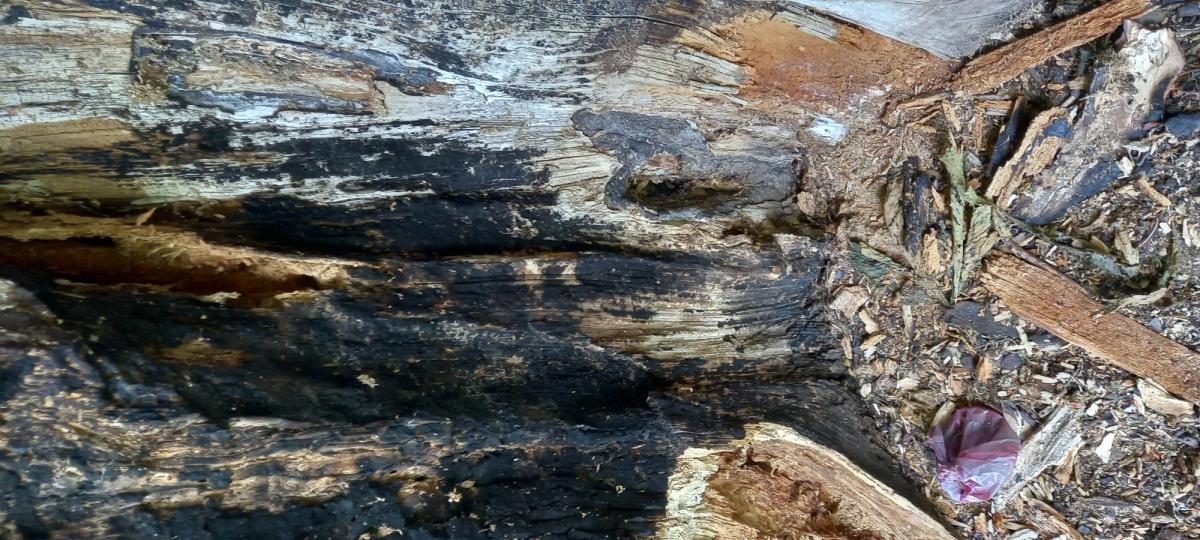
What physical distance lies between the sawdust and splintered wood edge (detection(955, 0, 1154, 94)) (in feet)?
0.33

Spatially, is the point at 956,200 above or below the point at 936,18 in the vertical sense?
below

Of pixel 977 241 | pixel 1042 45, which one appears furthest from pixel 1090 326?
pixel 1042 45

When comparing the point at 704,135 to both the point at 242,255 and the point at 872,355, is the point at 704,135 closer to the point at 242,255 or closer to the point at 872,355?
the point at 872,355

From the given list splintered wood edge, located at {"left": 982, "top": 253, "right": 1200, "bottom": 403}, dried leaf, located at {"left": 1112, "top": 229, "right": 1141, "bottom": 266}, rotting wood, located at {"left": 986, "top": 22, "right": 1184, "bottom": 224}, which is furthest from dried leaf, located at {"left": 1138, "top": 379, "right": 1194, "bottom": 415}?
rotting wood, located at {"left": 986, "top": 22, "right": 1184, "bottom": 224}

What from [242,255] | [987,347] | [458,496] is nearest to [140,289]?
[242,255]

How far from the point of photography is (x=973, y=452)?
2.37 m

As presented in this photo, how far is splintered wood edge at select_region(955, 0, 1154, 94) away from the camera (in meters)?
1.97

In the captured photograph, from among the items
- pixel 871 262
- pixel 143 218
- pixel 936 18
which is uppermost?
pixel 936 18

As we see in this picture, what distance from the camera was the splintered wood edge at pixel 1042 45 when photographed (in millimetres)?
1967

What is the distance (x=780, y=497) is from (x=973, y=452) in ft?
2.57

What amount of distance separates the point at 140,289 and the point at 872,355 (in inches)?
91.4

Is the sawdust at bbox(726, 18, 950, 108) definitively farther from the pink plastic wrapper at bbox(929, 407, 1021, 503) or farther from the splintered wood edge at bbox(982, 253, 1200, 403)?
the pink plastic wrapper at bbox(929, 407, 1021, 503)

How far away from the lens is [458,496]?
177 centimetres

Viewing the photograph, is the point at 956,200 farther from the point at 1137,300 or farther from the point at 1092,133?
the point at 1137,300
